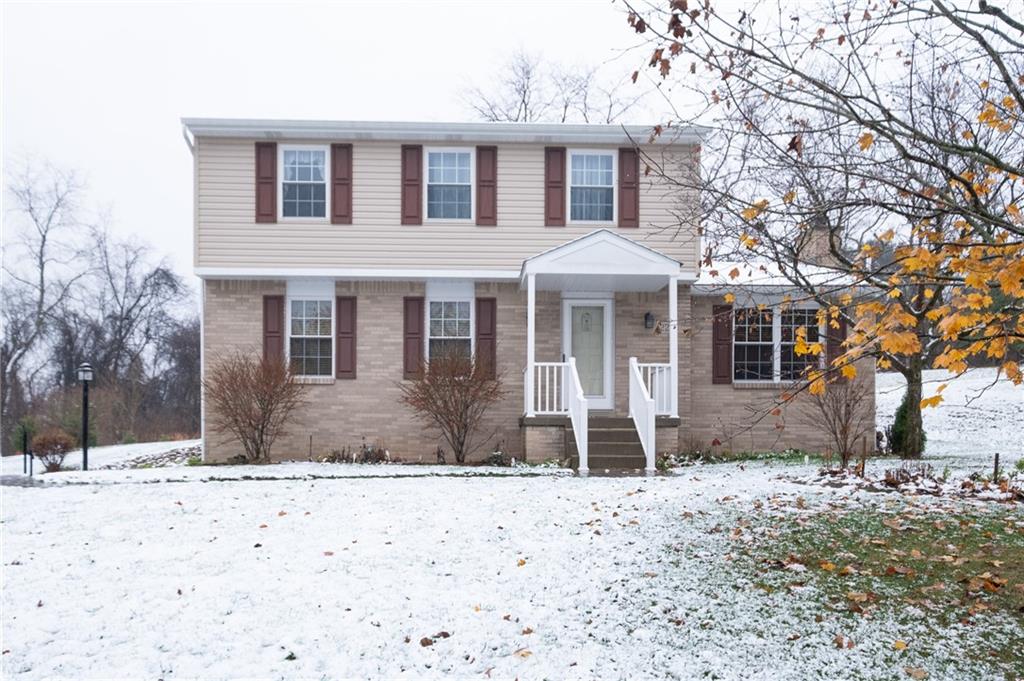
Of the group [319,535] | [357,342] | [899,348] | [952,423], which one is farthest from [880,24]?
[952,423]

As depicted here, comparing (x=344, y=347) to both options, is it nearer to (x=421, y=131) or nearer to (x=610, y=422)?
(x=421, y=131)

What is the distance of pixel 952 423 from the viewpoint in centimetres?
2086

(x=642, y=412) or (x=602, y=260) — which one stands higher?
(x=602, y=260)

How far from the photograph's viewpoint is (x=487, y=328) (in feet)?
48.0

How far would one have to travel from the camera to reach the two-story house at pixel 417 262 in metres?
14.3

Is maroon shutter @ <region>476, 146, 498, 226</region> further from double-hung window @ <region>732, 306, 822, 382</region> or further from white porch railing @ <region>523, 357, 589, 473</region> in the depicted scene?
double-hung window @ <region>732, 306, 822, 382</region>

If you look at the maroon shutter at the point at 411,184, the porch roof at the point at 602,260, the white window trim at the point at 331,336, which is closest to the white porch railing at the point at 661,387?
the porch roof at the point at 602,260

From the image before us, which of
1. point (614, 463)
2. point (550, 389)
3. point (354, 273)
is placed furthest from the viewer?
point (354, 273)

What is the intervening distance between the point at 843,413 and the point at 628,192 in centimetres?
516

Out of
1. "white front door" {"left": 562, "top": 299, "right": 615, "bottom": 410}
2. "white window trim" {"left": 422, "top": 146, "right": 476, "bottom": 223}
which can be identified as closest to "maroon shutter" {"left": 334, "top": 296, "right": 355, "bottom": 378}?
"white window trim" {"left": 422, "top": 146, "right": 476, "bottom": 223}

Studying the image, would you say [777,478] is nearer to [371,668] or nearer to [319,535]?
[319,535]

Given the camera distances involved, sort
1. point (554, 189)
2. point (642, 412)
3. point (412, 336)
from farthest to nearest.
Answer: point (554, 189) < point (412, 336) < point (642, 412)

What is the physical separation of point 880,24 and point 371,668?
4864 millimetres

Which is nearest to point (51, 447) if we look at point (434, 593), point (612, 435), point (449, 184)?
point (449, 184)
